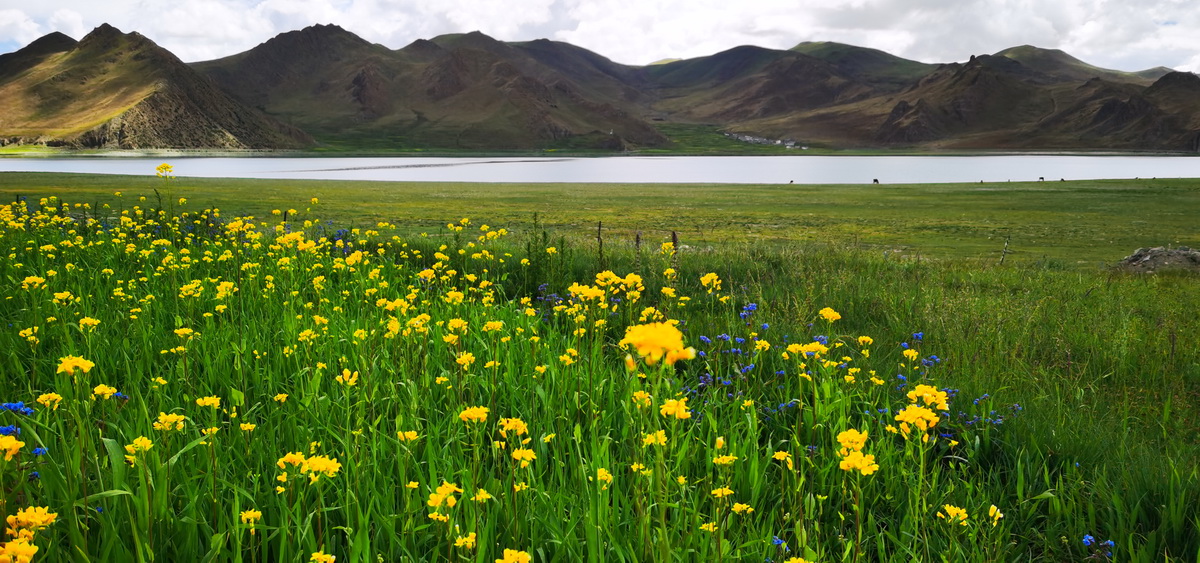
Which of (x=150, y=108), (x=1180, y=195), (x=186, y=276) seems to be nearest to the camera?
(x=186, y=276)

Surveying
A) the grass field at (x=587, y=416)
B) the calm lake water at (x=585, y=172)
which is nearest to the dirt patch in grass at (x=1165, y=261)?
the grass field at (x=587, y=416)

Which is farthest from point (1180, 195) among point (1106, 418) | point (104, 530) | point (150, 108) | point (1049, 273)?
point (150, 108)

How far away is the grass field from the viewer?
2.79m

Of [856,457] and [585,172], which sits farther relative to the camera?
[585,172]

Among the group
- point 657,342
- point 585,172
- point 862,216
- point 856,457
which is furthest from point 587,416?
point 585,172

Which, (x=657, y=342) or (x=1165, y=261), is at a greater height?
(x=657, y=342)

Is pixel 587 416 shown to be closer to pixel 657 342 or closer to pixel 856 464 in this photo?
pixel 856 464

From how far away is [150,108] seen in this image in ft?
650

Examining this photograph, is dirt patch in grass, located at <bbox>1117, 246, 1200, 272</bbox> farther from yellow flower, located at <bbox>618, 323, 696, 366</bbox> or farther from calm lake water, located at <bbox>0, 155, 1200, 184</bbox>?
calm lake water, located at <bbox>0, 155, 1200, 184</bbox>

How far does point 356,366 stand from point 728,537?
8.75ft

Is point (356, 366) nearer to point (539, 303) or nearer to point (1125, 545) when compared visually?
point (539, 303)

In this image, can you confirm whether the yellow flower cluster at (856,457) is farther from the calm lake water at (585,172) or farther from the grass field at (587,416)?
the calm lake water at (585,172)

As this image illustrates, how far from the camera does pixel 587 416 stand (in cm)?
386

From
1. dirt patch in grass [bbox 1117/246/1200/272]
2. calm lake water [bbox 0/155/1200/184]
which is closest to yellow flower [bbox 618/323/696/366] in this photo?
dirt patch in grass [bbox 1117/246/1200/272]
